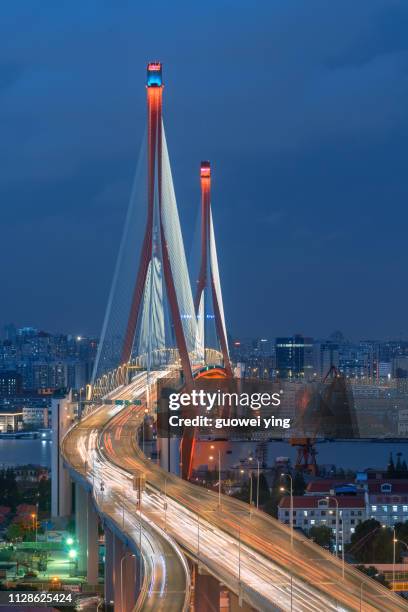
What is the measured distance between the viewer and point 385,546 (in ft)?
31.1

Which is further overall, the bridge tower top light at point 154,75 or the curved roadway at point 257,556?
the bridge tower top light at point 154,75

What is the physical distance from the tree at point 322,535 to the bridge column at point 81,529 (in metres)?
1.76

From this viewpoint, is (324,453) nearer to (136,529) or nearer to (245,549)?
(136,529)

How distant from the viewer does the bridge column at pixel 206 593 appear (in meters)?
6.25

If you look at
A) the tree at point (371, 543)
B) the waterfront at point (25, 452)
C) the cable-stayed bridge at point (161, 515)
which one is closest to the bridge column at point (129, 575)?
the cable-stayed bridge at point (161, 515)

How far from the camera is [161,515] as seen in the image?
24.2ft

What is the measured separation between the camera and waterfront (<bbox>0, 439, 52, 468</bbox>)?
22750mm

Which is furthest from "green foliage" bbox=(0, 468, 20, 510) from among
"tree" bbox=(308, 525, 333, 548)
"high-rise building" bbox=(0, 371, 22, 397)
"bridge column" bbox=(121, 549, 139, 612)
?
"high-rise building" bbox=(0, 371, 22, 397)

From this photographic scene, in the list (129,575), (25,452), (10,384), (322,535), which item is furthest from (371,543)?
(10,384)

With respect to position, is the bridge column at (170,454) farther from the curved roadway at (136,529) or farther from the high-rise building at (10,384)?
the high-rise building at (10,384)

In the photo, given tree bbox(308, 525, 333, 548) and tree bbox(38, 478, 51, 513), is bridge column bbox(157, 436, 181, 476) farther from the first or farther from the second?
tree bbox(308, 525, 333, 548)

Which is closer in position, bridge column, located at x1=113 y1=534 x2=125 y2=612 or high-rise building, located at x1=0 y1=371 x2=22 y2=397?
bridge column, located at x1=113 y1=534 x2=125 y2=612

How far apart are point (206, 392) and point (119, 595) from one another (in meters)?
7.75

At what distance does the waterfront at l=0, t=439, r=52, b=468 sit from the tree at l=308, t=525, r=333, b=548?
10961mm
